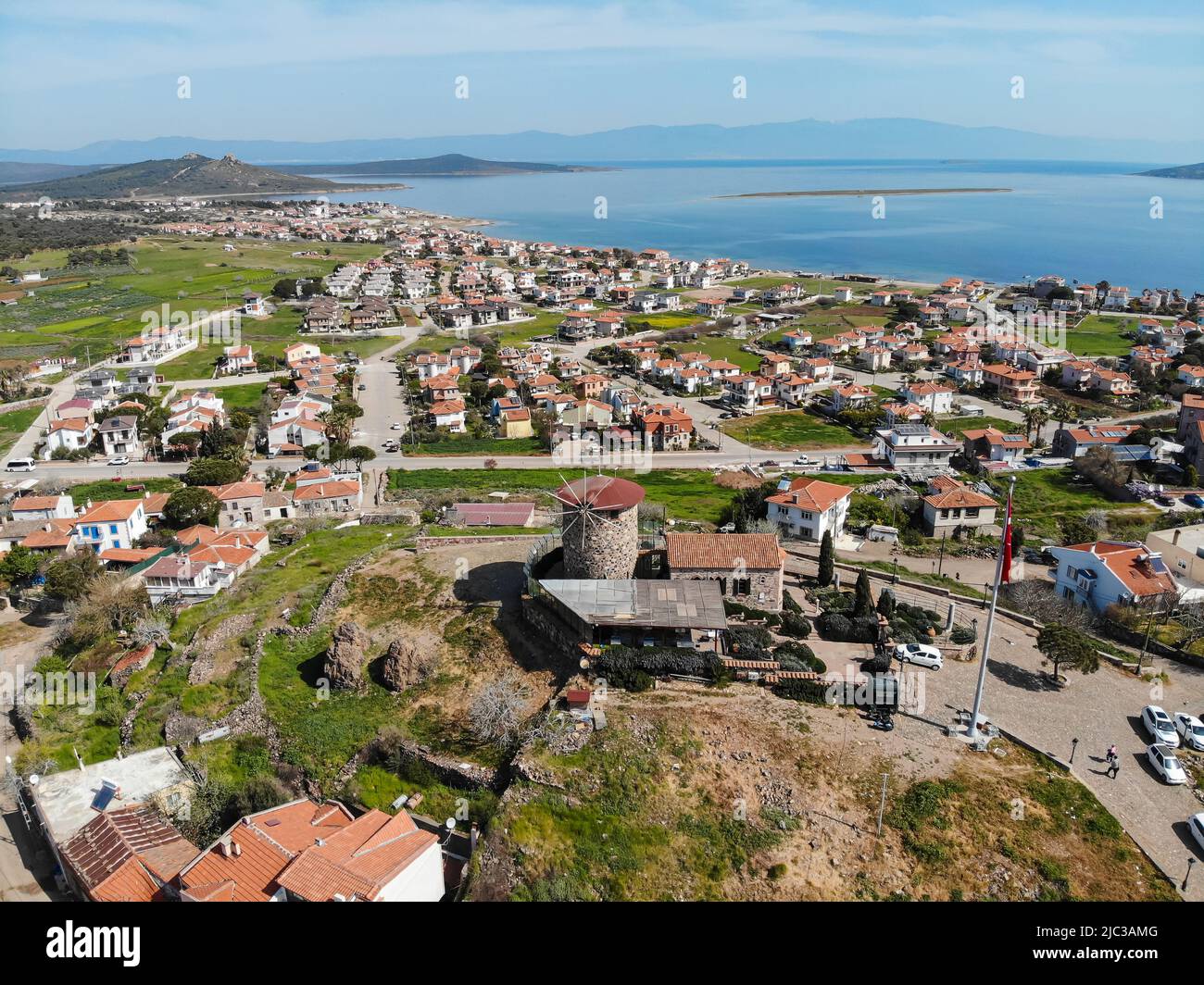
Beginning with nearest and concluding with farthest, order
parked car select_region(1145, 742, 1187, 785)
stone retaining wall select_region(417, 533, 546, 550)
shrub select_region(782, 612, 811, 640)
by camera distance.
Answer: parked car select_region(1145, 742, 1187, 785)
shrub select_region(782, 612, 811, 640)
stone retaining wall select_region(417, 533, 546, 550)

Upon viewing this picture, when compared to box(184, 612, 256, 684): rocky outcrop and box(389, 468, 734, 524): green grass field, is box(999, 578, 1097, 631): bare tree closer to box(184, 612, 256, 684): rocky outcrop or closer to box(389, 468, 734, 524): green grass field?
box(389, 468, 734, 524): green grass field

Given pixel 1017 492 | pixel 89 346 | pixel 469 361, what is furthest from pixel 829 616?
pixel 89 346

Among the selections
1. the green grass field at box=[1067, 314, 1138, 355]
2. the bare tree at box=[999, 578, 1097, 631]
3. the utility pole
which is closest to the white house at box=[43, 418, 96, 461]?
the utility pole

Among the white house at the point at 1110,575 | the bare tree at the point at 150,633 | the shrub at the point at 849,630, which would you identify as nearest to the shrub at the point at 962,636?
the shrub at the point at 849,630

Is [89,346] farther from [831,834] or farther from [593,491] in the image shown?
[831,834]

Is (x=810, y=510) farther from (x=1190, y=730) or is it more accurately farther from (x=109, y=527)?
(x=109, y=527)

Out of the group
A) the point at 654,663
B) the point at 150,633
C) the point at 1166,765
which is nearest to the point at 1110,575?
the point at 1166,765

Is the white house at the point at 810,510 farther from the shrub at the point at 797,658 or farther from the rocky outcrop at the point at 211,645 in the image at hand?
the rocky outcrop at the point at 211,645
